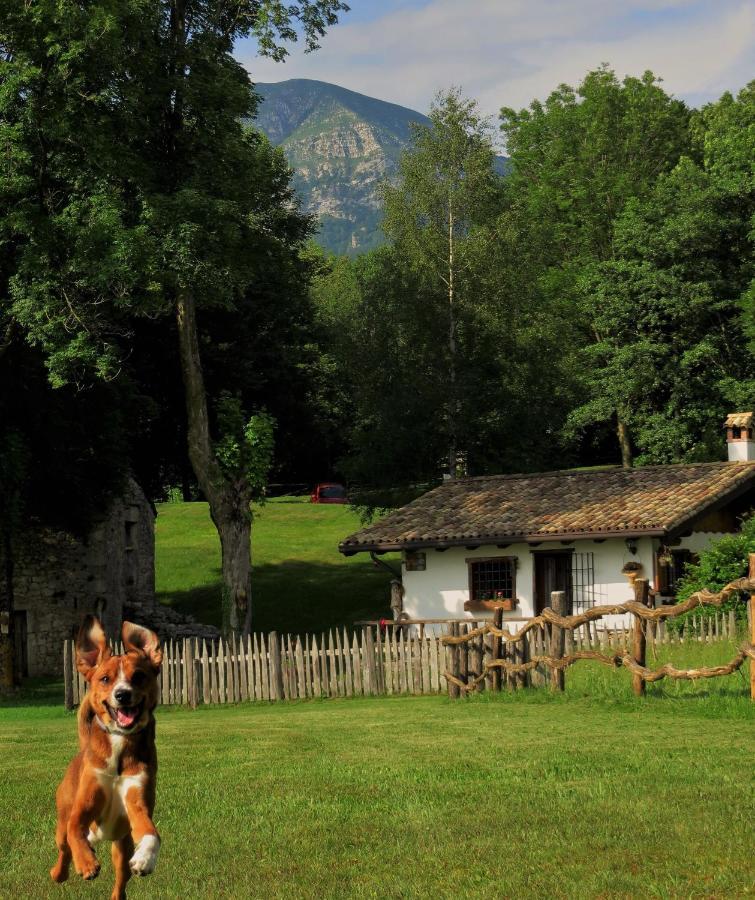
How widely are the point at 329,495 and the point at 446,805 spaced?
59.2 m

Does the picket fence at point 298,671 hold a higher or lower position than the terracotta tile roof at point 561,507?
lower

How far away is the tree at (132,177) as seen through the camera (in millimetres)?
29016

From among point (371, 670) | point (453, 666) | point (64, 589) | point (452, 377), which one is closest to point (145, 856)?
point (453, 666)

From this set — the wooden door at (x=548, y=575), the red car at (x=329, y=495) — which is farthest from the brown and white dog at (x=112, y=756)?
the red car at (x=329, y=495)

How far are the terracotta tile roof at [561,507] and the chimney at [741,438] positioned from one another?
1052 mm

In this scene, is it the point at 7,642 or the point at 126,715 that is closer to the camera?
the point at 126,715

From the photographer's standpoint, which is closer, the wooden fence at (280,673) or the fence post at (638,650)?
the fence post at (638,650)

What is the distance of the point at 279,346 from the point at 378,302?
519 cm

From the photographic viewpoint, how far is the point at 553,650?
19.3 metres

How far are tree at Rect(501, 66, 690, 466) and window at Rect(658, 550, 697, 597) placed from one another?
23387 mm

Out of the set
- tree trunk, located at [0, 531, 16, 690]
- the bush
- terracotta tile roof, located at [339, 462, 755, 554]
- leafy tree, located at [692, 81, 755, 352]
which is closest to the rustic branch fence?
the bush

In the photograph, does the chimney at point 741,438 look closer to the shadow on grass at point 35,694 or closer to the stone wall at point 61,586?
the stone wall at point 61,586

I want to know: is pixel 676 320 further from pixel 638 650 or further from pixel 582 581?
pixel 638 650

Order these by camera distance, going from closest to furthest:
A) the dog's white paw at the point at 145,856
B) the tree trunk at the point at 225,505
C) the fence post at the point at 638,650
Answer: the dog's white paw at the point at 145,856 → the fence post at the point at 638,650 → the tree trunk at the point at 225,505
